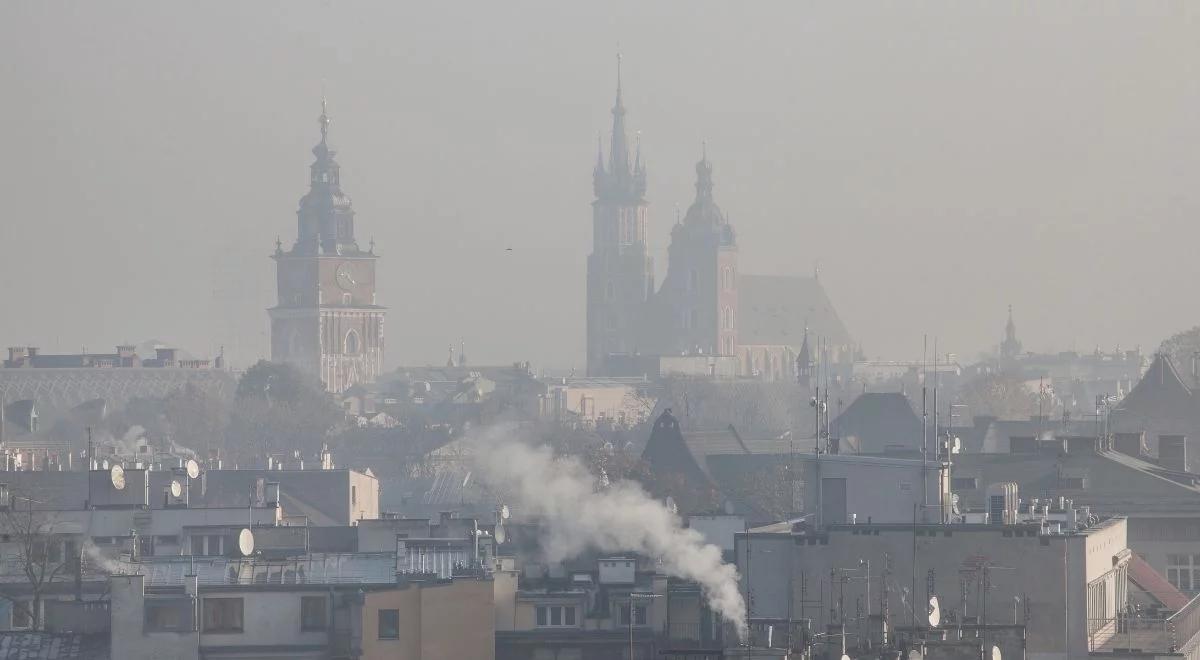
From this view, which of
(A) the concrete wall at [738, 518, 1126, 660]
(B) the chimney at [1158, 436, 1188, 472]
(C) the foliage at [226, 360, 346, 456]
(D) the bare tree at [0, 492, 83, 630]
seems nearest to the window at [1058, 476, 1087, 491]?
(B) the chimney at [1158, 436, 1188, 472]

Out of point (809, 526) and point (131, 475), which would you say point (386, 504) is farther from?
point (809, 526)

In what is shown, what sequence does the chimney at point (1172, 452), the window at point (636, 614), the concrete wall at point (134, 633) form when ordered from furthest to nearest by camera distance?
the chimney at point (1172, 452) → the window at point (636, 614) → the concrete wall at point (134, 633)

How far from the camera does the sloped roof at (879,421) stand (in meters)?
113

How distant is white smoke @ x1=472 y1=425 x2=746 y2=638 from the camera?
45531 mm

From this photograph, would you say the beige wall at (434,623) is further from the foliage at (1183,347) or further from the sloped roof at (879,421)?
the foliage at (1183,347)

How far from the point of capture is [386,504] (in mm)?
102500

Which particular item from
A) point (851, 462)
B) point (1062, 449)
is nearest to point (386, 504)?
point (1062, 449)

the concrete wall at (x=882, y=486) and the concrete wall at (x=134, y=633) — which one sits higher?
the concrete wall at (x=882, y=486)

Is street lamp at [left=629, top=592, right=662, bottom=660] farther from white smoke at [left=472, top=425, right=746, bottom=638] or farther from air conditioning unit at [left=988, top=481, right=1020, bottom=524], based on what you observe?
air conditioning unit at [left=988, top=481, right=1020, bottom=524]

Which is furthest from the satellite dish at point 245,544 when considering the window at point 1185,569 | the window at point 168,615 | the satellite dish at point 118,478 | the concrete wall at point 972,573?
the satellite dish at point 118,478

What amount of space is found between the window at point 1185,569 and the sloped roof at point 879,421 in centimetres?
5088

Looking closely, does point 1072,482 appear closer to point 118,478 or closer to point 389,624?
point 118,478

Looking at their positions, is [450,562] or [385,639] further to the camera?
[450,562]

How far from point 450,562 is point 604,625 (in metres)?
4.45
